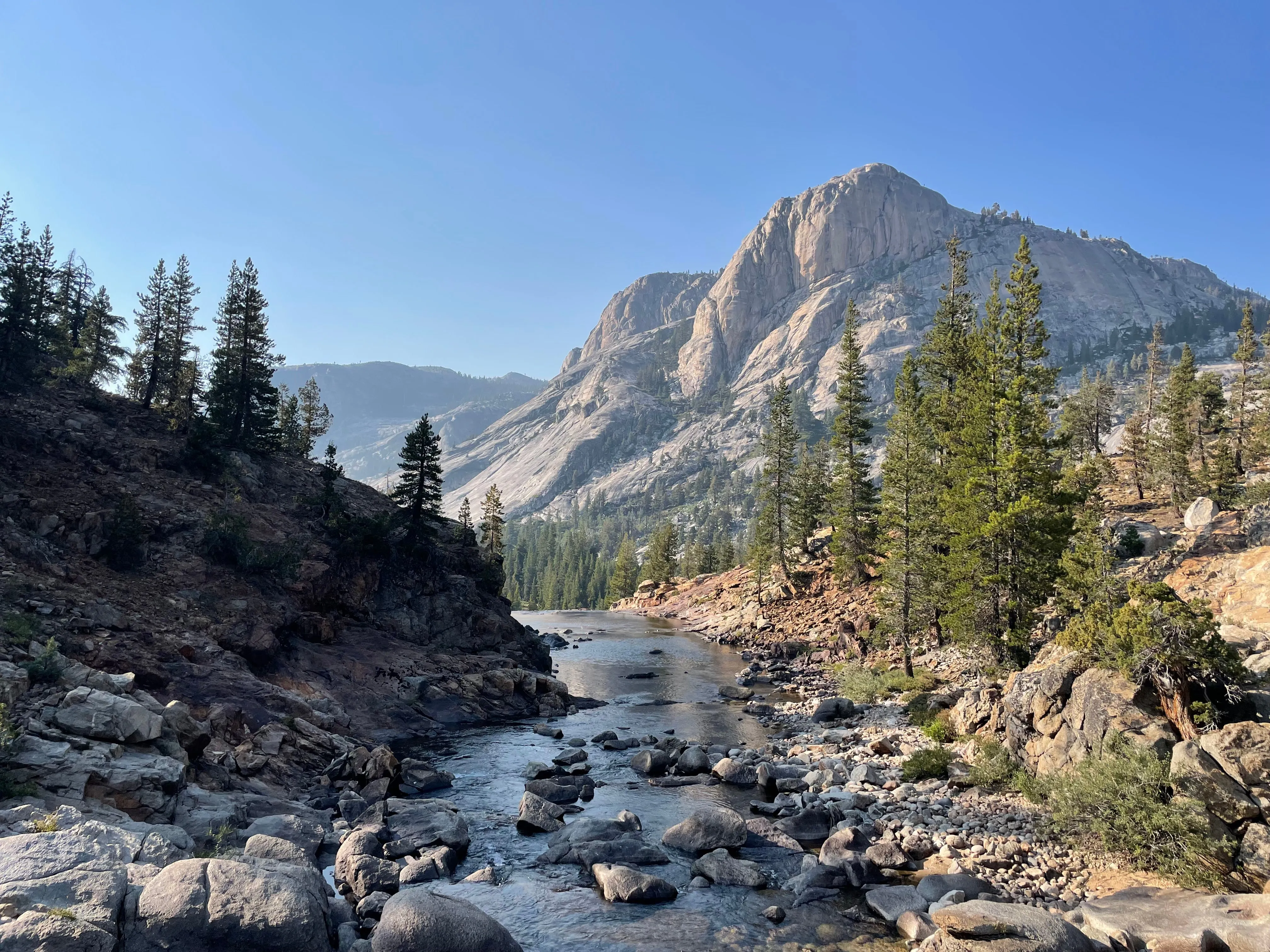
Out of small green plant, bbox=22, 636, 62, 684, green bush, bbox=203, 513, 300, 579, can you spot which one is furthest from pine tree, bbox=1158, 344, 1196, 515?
small green plant, bbox=22, 636, 62, 684

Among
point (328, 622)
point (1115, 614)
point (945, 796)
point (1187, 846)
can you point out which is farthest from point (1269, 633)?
point (328, 622)

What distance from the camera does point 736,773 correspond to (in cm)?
2608

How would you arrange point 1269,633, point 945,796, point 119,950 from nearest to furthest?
point 119,950
point 1269,633
point 945,796

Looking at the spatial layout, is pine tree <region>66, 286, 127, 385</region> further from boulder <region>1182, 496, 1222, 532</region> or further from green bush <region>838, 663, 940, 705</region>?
boulder <region>1182, 496, 1222, 532</region>

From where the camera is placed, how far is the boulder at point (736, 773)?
25.8m

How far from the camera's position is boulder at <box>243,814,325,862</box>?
17953 millimetres

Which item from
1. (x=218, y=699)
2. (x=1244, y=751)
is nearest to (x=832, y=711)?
(x=1244, y=751)

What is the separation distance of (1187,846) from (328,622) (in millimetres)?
39307

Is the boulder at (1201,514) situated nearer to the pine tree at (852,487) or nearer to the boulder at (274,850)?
the pine tree at (852,487)

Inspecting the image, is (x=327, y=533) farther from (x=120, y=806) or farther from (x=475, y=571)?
(x=120, y=806)

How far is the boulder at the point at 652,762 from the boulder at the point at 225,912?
55.4 ft

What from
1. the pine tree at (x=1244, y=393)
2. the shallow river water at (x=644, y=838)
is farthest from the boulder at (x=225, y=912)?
the pine tree at (x=1244, y=393)

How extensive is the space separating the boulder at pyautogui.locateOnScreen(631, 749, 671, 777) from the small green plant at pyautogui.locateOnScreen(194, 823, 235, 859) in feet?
50.2

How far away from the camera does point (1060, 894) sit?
51.3ft
